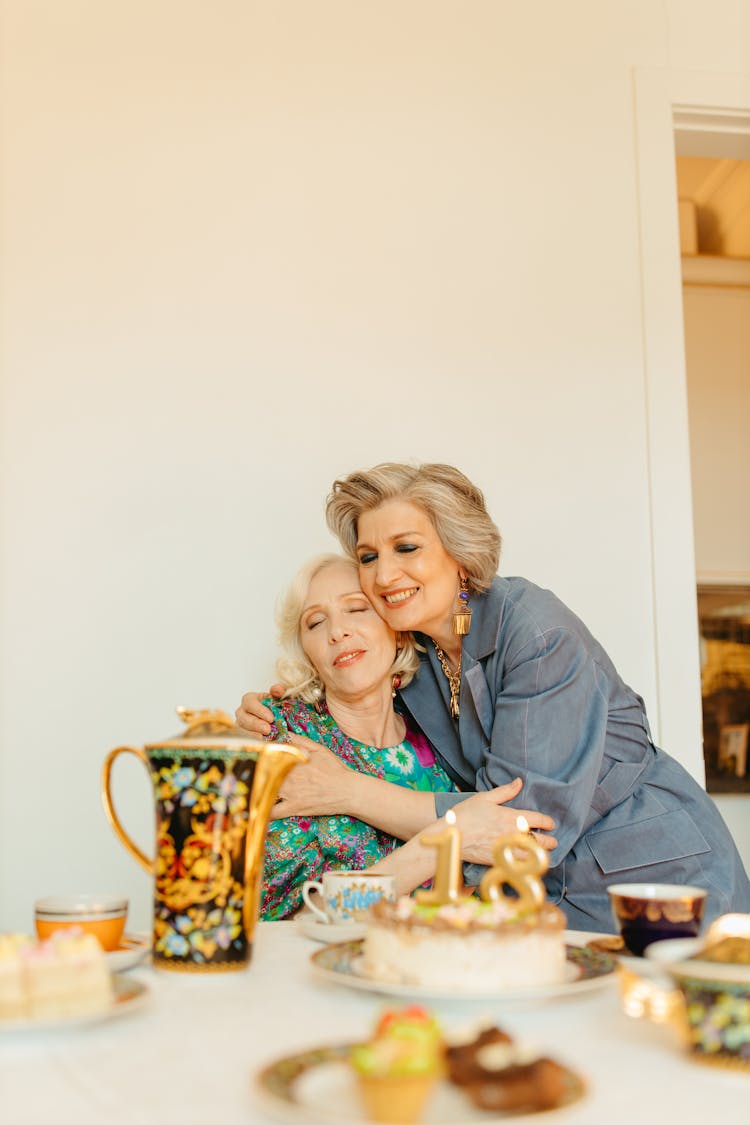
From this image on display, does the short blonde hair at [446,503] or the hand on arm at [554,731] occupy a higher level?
the short blonde hair at [446,503]

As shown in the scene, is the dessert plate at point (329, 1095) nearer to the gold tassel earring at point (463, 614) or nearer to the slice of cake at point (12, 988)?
the slice of cake at point (12, 988)

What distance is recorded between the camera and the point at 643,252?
9.12 ft

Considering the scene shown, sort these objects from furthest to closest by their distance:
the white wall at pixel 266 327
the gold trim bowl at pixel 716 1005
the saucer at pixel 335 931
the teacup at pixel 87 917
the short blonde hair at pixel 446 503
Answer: the white wall at pixel 266 327 → the short blonde hair at pixel 446 503 → the saucer at pixel 335 931 → the teacup at pixel 87 917 → the gold trim bowl at pixel 716 1005

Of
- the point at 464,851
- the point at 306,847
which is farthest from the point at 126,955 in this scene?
the point at 306,847

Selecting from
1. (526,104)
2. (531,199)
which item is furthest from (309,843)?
(526,104)

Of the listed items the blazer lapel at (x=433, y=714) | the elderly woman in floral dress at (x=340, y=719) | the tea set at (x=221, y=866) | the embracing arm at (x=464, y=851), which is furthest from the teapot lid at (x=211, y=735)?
the blazer lapel at (x=433, y=714)

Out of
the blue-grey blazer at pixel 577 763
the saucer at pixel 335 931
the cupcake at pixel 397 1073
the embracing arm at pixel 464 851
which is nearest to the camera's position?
the cupcake at pixel 397 1073

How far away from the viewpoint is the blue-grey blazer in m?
1.78

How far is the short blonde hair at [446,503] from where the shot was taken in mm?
2027

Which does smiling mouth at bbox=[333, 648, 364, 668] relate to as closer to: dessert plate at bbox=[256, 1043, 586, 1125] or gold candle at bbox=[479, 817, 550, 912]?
gold candle at bbox=[479, 817, 550, 912]

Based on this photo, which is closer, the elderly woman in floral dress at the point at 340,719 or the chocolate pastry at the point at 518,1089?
the chocolate pastry at the point at 518,1089

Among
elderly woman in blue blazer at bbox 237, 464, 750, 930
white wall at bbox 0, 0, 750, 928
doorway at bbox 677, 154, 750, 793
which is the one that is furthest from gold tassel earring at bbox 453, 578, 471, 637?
doorway at bbox 677, 154, 750, 793

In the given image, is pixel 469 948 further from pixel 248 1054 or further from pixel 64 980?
pixel 64 980

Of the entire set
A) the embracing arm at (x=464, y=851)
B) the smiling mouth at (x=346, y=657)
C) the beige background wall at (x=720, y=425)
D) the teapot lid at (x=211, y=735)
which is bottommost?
the embracing arm at (x=464, y=851)
